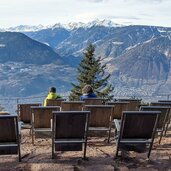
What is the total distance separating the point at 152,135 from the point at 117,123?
2.49 feet

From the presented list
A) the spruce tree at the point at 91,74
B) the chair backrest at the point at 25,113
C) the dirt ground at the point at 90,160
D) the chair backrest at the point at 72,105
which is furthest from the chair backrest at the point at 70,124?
the spruce tree at the point at 91,74

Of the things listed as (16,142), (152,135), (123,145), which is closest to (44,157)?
(16,142)

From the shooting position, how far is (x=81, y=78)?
53594 mm

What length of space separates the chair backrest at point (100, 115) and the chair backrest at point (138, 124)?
0.90 metres

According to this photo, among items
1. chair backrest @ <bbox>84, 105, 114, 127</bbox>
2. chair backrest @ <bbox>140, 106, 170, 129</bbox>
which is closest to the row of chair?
chair backrest @ <bbox>140, 106, 170, 129</bbox>

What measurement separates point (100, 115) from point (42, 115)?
1.03 m

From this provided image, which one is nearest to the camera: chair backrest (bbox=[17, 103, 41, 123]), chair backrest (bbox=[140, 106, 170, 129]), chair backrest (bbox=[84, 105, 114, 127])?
chair backrest (bbox=[140, 106, 170, 129])

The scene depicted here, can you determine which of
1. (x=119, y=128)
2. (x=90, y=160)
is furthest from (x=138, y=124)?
(x=90, y=160)

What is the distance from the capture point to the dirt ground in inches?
255

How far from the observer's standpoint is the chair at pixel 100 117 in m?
7.72

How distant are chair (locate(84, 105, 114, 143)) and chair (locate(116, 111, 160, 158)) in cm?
92

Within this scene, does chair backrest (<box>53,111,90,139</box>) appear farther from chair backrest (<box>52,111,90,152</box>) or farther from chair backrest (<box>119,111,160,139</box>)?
chair backrest (<box>119,111,160,139</box>)

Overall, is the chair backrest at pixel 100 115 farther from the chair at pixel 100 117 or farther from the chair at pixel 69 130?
the chair at pixel 69 130

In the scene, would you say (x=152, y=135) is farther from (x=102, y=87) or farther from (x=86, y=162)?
(x=102, y=87)
